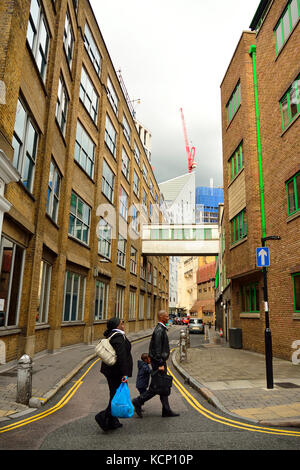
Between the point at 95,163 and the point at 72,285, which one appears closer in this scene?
the point at 72,285

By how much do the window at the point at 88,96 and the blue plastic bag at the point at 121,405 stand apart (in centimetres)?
1666

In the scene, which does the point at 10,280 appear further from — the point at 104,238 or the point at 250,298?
the point at 250,298

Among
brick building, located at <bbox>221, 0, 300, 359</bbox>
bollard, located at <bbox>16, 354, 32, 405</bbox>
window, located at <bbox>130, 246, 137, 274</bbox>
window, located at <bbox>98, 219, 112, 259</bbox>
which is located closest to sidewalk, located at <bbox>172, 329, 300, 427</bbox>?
brick building, located at <bbox>221, 0, 300, 359</bbox>

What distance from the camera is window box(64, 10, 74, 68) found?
15.8 meters

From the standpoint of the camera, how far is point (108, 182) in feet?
77.4

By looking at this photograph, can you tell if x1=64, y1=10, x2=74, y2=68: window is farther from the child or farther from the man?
the child

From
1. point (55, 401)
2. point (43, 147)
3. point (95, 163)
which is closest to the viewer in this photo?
point (55, 401)

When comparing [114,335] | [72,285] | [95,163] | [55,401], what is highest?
[95,163]

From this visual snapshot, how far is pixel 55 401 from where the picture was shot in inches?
287

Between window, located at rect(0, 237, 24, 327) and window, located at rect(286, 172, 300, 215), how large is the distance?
32.3 feet

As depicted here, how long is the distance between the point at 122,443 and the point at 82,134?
1636 cm

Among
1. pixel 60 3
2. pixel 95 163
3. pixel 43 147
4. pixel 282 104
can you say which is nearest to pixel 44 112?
pixel 43 147

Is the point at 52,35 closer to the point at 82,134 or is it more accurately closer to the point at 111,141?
the point at 82,134

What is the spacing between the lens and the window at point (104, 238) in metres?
21.2
